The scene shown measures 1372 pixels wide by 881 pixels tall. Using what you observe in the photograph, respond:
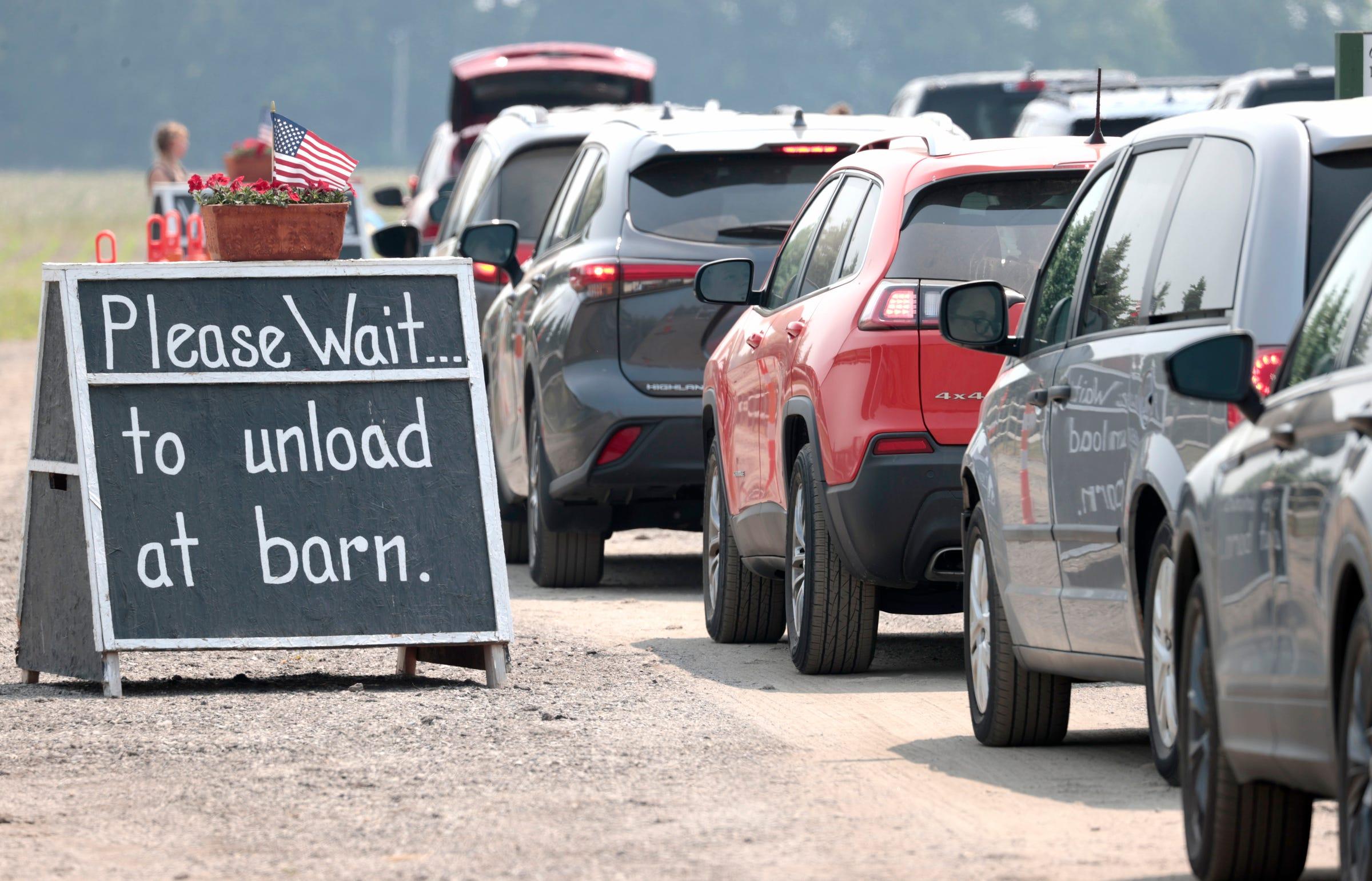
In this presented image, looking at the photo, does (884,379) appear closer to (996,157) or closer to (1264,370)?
(996,157)

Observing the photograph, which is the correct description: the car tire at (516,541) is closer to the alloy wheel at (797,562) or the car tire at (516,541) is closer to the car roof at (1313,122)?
the alloy wheel at (797,562)

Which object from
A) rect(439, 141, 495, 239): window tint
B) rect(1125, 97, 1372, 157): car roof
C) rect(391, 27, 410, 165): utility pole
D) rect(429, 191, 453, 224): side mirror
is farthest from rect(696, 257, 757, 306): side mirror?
rect(391, 27, 410, 165): utility pole

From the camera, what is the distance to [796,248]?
998 cm

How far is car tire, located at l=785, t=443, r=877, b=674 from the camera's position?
28.8 ft

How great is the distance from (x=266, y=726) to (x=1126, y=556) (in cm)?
265

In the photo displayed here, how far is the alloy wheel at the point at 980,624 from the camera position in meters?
7.55

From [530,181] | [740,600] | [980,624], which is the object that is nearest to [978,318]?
[980,624]

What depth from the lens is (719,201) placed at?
11352 mm

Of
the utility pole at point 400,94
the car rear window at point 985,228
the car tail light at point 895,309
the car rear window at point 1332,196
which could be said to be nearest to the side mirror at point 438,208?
the car rear window at point 985,228

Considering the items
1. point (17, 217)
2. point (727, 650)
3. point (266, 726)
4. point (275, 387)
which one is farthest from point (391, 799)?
point (17, 217)

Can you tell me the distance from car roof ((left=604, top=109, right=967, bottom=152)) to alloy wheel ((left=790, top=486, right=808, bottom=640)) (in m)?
2.36

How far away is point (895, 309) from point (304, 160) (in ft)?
6.38

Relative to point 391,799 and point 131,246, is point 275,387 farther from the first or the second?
point 131,246

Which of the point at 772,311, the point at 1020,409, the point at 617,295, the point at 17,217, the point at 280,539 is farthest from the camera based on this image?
the point at 17,217
